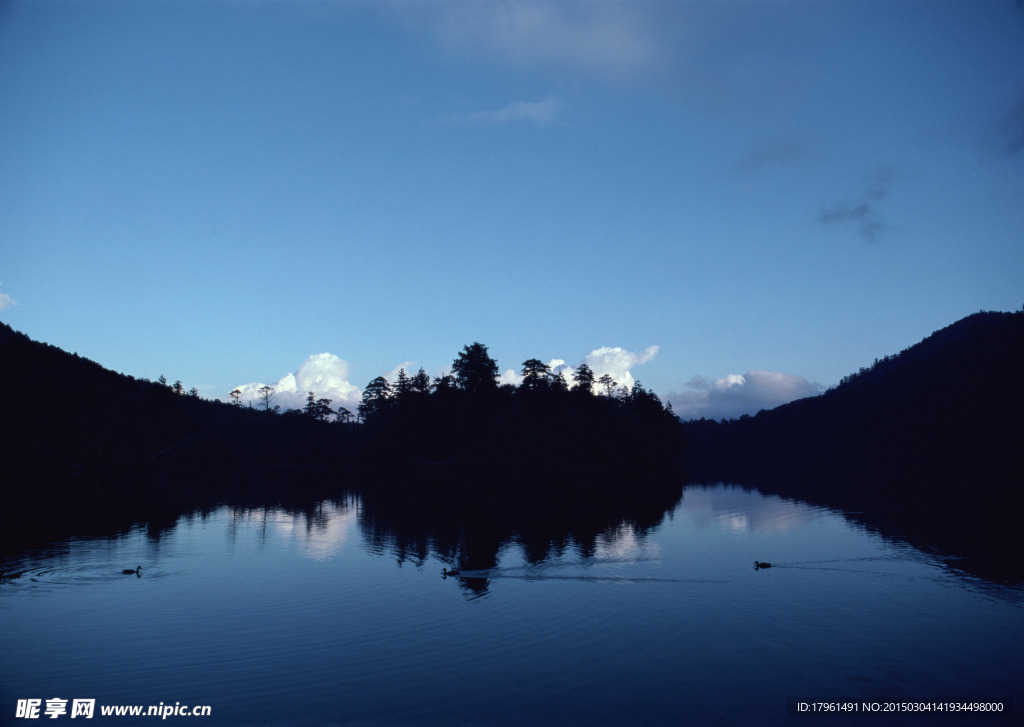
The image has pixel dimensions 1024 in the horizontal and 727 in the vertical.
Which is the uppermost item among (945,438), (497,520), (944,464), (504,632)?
(945,438)

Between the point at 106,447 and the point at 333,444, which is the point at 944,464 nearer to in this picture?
the point at 333,444

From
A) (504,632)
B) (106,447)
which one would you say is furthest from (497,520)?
(106,447)

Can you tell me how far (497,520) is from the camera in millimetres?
60031

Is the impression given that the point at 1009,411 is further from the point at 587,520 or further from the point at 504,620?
the point at 504,620

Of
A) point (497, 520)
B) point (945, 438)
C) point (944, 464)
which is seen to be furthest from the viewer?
point (945, 438)

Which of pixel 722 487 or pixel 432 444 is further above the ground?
pixel 432 444

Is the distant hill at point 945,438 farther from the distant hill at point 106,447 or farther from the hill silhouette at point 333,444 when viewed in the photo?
the distant hill at point 106,447

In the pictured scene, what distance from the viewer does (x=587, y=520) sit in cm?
5994

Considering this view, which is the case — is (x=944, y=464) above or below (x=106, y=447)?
below

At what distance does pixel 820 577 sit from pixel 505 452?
82.4 m

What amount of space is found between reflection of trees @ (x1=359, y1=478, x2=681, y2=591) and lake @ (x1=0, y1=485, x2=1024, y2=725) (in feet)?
2.53

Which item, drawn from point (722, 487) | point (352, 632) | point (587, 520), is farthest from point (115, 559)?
point (722, 487)

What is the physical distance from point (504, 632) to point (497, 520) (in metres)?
36.1

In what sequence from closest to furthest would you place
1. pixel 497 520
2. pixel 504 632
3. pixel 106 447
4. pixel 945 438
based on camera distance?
pixel 504 632
pixel 497 520
pixel 106 447
pixel 945 438
